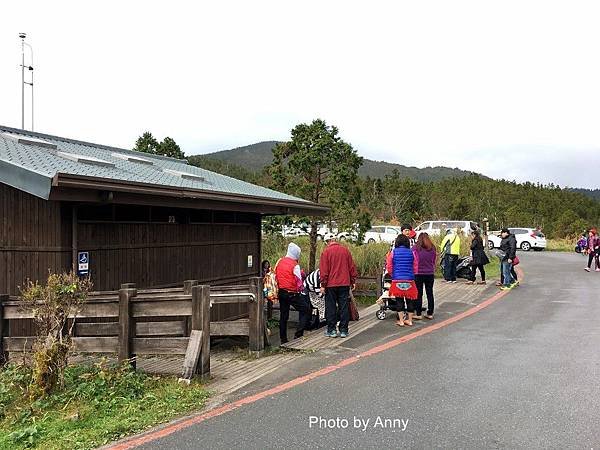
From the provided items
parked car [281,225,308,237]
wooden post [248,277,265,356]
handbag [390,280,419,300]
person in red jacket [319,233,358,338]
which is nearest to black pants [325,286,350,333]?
person in red jacket [319,233,358,338]

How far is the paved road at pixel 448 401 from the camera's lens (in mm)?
4578

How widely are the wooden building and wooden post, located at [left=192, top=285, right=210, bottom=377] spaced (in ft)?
6.29

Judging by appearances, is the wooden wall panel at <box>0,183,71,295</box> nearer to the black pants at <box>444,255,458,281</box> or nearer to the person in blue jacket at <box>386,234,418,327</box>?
the person in blue jacket at <box>386,234,418,327</box>

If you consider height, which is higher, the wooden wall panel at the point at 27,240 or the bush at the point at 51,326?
the wooden wall panel at the point at 27,240

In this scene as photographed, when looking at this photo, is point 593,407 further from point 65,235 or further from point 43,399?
point 65,235

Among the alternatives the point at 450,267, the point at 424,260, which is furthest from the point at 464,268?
the point at 424,260

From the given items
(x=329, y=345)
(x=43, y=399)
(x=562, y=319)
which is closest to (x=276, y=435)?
(x=43, y=399)

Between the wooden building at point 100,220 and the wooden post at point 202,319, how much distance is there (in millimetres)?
1918

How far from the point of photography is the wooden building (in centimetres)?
699

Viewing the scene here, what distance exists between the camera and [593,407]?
5.29 meters

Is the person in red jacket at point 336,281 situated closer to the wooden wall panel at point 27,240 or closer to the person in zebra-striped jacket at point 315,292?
the person in zebra-striped jacket at point 315,292

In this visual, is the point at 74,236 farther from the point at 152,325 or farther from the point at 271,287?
the point at 271,287

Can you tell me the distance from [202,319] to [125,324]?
37.4 inches

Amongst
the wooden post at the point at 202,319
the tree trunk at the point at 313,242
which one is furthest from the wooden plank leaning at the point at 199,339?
the tree trunk at the point at 313,242
